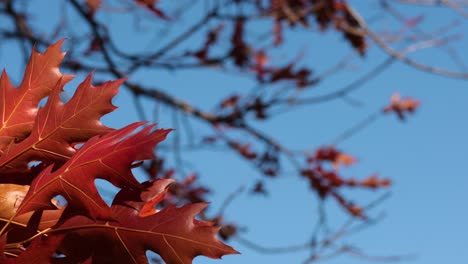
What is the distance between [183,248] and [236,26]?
11.3ft

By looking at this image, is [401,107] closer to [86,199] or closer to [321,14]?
[321,14]

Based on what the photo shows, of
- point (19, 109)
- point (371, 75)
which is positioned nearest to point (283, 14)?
point (371, 75)

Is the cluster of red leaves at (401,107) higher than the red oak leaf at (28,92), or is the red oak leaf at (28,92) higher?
the cluster of red leaves at (401,107)

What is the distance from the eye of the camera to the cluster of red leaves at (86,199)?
476 mm

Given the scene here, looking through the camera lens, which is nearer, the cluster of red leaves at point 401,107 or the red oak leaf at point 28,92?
the red oak leaf at point 28,92

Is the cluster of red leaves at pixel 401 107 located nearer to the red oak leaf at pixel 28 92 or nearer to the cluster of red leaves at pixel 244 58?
the cluster of red leaves at pixel 244 58

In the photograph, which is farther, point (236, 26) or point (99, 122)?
point (236, 26)

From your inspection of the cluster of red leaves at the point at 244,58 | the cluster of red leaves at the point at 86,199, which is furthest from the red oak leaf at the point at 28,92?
the cluster of red leaves at the point at 244,58

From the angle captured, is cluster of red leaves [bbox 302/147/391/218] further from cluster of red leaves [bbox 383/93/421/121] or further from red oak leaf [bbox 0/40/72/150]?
red oak leaf [bbox 0/40/72/150]

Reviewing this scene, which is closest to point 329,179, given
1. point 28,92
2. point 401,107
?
point 401,107

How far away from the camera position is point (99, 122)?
522 mm

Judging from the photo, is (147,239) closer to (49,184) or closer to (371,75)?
(49,184)

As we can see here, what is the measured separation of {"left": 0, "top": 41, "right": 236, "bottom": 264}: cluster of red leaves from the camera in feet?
1.56

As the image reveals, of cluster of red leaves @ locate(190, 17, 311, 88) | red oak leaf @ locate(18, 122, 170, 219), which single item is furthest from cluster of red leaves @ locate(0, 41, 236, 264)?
cluster of red leaves @ locate(190, 17, 311, 88)
